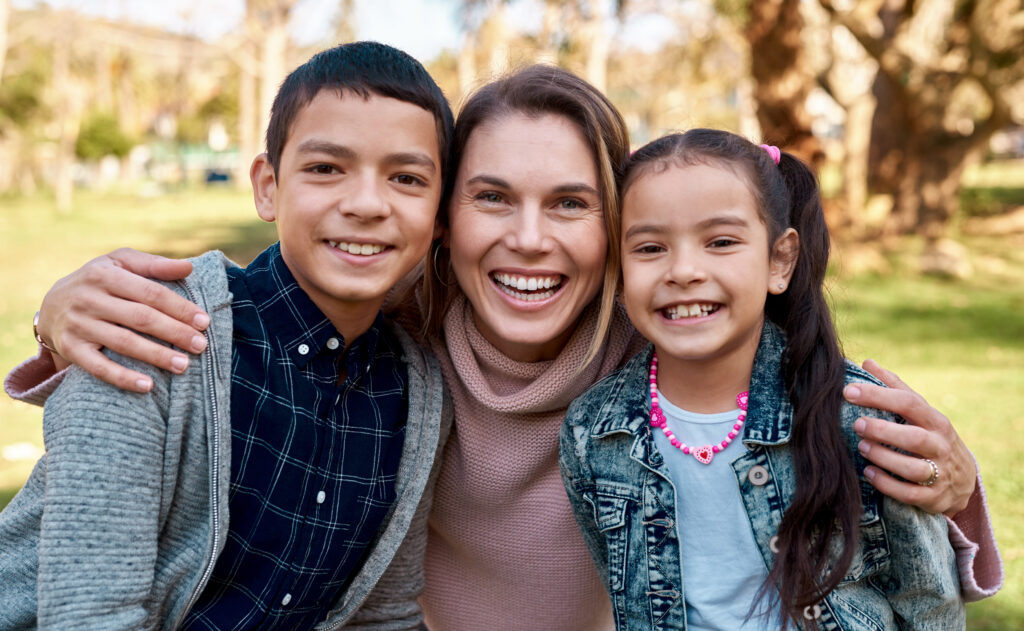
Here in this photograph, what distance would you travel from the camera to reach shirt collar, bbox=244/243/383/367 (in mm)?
2240

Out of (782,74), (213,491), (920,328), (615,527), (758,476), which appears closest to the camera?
(213,491)

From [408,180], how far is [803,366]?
3.51ft

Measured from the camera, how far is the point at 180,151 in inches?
1729

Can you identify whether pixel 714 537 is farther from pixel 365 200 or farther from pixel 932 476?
pixel 365 200

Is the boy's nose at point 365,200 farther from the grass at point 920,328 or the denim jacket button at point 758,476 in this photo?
the grass at point 920,328

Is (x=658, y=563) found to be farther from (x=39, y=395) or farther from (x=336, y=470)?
(x=39, y=395)

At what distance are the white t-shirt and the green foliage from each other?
3336cm

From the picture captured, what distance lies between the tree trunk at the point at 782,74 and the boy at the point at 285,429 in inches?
378

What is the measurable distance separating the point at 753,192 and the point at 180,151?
149 feet

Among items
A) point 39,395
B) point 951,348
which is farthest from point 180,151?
point 39,395

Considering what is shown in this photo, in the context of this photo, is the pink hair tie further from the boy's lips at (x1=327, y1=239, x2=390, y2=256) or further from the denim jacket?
the boy's lips at (x1=327, y1=239, x2=390, y2=256)

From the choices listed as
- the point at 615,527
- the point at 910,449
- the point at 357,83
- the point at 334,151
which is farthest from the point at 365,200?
the point at 910,449

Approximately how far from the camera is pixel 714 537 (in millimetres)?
2170

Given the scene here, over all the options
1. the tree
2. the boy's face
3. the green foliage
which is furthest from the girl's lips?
the green foliage
